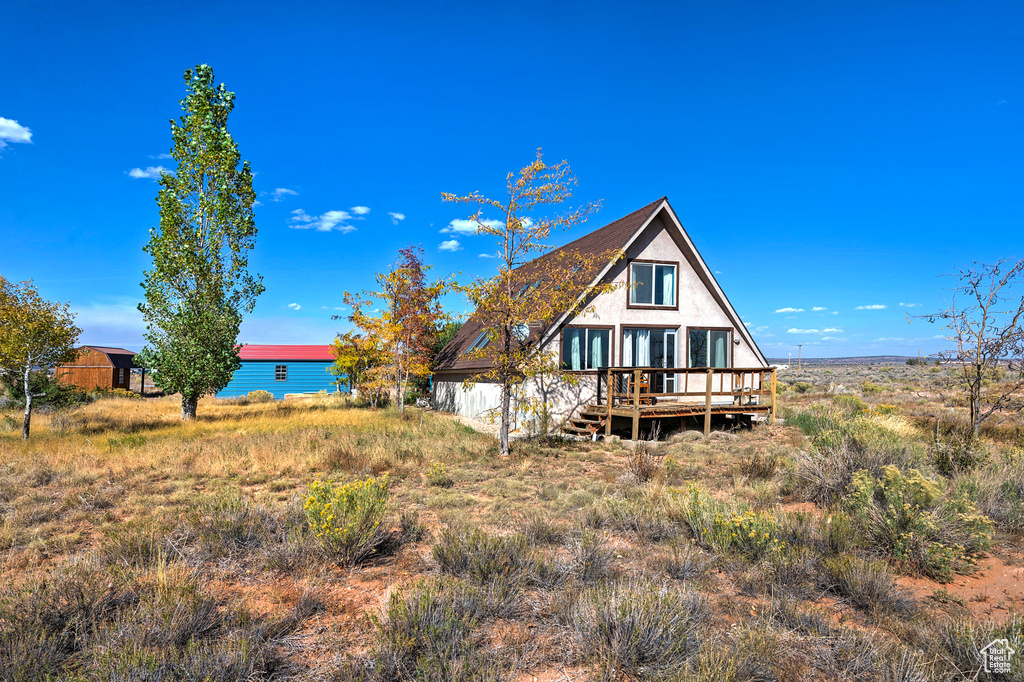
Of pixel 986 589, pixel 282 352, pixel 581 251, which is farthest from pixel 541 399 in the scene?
pixel 282 352

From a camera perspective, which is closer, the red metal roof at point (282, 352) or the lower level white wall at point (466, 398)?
the lower level white wall at point (466, 398)

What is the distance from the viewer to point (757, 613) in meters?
4.89

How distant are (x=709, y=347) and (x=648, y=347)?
2.78 metres

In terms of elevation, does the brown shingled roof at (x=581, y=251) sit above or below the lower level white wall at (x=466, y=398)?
above

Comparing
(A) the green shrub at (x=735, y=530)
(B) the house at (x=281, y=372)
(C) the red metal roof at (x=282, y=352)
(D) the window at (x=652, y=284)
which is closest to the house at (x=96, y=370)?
(B) the house at (x=281, y=372)

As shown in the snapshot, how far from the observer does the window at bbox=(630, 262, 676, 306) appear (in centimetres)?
1852

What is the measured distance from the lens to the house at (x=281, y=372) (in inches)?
1585

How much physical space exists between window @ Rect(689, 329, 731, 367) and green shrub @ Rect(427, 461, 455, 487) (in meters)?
12.3

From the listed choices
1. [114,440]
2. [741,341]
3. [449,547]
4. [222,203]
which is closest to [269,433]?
[114,440]

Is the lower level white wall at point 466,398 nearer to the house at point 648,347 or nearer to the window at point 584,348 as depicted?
the house at point 648,347

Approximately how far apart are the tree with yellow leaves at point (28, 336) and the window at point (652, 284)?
723 inches

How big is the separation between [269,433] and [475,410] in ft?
24.5

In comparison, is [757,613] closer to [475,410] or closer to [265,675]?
[265,675]

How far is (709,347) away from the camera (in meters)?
19.8
